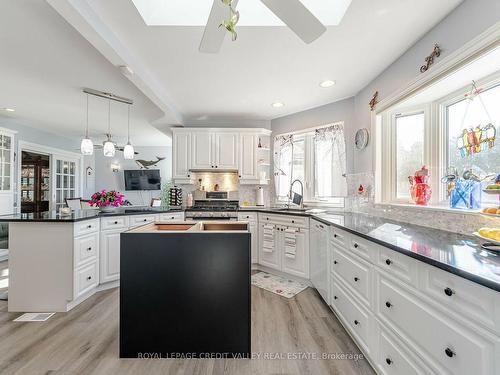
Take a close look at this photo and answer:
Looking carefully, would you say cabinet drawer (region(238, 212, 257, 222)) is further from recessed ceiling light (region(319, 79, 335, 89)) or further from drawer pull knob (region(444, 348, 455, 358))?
drawer pull knob (region(444, 348, 455, 358))

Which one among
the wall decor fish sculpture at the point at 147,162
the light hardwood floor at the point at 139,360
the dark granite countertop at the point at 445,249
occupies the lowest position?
the light hardwood floor at the point at 139,360

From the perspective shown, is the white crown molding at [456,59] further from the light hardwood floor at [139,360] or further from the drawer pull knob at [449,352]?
the light hardwood floor at [139,360]

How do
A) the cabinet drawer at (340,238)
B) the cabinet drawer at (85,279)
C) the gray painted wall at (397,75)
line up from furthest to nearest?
the cabinet drawer at (85,279), the cabinet drawer at (340,238), the gray painted wall at (397,75)

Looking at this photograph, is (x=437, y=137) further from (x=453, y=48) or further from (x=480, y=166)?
(x=453, y=48)

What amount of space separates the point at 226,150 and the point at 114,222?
199 cm

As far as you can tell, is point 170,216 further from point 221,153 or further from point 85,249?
point 221,153

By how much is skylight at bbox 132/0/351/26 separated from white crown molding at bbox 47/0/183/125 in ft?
1.08

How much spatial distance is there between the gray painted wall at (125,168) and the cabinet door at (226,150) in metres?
3.91

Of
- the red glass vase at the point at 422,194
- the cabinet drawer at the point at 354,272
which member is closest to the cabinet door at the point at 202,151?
the cabinet drawer at the point at 354,272

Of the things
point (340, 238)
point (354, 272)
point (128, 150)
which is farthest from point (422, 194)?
point (128, 150)

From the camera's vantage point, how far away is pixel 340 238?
2104 millimetres

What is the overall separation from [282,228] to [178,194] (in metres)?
2.02

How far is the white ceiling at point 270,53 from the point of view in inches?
66.1

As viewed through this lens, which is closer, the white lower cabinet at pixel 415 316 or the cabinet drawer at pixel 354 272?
the white lower cabinet at pixel 415 316
